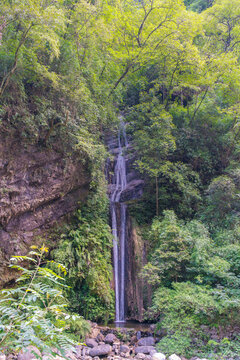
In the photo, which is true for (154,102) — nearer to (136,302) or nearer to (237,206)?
(237,206)

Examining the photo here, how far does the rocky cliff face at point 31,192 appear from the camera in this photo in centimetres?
763

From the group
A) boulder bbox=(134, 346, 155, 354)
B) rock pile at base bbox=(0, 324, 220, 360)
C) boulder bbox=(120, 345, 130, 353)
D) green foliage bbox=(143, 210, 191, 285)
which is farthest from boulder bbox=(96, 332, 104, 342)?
green foliage bbox=(143, 210, 191, 285)

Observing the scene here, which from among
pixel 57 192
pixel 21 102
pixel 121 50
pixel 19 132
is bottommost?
pixel 57 192

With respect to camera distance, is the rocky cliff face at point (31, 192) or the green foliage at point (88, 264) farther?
the green foliage at point (88, 264)

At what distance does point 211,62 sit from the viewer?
1352 cm

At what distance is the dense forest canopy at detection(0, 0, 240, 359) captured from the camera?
7371mm

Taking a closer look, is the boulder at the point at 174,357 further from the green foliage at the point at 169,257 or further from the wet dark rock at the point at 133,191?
the wet dark rock at the point at 133,191

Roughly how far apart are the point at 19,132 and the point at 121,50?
344 inches

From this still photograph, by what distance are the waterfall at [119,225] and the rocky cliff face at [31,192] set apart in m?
2.40

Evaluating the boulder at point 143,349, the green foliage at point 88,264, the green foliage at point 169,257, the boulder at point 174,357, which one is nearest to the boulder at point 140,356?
the boulder at point 143,349

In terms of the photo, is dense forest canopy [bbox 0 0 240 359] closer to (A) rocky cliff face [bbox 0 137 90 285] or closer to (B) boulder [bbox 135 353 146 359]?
(A) rocky cliff face [bbox 0 137 90 285]

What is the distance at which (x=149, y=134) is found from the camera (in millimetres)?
12133

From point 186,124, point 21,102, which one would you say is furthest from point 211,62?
point 21,102

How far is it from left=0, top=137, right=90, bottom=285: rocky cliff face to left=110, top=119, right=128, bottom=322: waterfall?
2.40 meters
